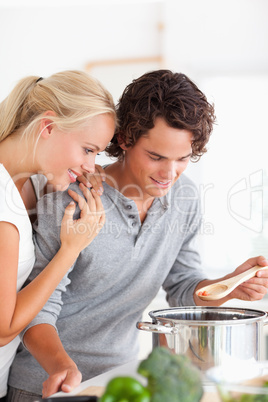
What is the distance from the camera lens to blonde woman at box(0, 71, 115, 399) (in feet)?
4.15

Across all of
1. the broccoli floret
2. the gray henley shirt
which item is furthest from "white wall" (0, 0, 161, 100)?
the broccoli floret

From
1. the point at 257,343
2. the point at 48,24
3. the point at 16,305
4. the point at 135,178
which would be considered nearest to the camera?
the point at 257,343

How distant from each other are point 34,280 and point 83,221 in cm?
21

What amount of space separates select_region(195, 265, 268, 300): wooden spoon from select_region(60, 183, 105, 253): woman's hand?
1.01 ft

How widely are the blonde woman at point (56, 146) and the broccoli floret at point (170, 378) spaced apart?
619 mm

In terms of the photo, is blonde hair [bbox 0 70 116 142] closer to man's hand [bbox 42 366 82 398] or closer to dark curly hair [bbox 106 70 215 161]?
dark curly hair [bbox 106 70 215 161]

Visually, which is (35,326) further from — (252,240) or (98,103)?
(252,240)

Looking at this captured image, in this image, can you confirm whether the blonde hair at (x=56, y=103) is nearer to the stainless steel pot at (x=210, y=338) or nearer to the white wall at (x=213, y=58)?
the stainless steel pot at (x=210, y=338)

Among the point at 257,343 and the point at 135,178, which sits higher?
the point at 135,178

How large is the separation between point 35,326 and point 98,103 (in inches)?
22.9

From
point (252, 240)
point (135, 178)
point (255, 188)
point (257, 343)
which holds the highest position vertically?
point (135, 178)

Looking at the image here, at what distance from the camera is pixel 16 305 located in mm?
1145

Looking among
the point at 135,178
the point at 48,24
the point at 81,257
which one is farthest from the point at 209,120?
the point at 48,24

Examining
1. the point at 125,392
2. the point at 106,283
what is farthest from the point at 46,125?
the point at 125,392
